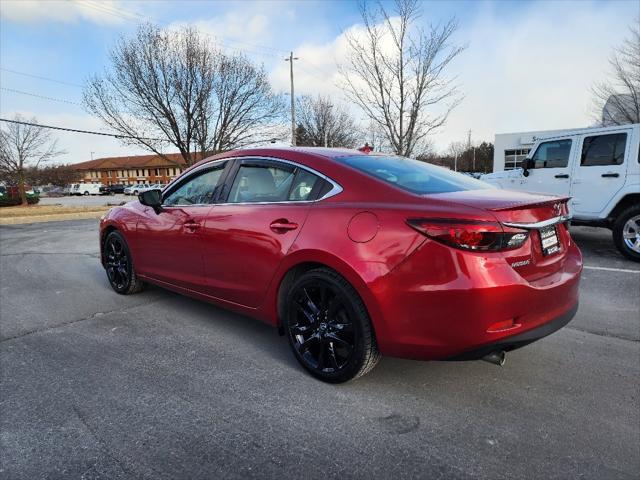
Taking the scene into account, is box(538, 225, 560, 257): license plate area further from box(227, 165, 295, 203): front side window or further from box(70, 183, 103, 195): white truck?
box(70, 183, 103, 195): white truck

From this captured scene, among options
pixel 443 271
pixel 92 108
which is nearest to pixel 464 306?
pixel 443 271

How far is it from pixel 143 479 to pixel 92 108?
20.3 metres

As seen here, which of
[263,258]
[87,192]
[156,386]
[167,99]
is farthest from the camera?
[87,192]

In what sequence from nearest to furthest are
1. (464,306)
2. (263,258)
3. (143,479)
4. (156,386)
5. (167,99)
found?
(143,479) < (464,306) < (156,386) < (263,258) < (167,99)

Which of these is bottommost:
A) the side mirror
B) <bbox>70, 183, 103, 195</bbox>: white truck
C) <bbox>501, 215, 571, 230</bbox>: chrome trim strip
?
<bbox>70, 183, 103, 195</bbox>: white truck

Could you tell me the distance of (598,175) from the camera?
276 inches

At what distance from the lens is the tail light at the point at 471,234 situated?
222cm

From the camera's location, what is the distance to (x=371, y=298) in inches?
96.6

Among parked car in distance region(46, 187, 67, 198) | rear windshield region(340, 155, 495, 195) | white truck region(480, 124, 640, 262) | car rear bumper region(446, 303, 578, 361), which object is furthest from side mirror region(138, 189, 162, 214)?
parked car in distance region(46, 187, 67, 198)

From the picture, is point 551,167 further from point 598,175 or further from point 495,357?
point 495,357

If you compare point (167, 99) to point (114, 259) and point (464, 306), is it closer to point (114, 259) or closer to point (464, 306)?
point (114, 259)

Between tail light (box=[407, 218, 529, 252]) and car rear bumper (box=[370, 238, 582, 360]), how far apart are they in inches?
2.0

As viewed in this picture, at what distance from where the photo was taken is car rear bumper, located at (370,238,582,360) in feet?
7.25

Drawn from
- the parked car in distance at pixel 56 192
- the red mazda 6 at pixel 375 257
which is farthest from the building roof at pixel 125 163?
the red mazda 6 at pixel 375 257
